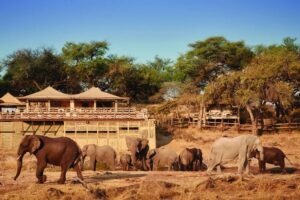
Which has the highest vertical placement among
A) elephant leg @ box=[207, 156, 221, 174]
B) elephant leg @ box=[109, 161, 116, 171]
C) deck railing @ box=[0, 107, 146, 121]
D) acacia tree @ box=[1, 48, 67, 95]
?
acacia tree @ box=[1, 48, 67, 95]

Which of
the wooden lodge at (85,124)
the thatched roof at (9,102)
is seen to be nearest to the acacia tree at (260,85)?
the wooden lodge at (85,124)

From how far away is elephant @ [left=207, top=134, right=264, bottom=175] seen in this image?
69.5 ft

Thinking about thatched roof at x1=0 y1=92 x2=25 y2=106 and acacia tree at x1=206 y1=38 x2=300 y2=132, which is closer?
acacia tree at x1=206 y1=38 x2=300 y2=132

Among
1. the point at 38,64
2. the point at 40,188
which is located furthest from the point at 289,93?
the point at 38,64

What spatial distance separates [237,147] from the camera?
21250 millimetres

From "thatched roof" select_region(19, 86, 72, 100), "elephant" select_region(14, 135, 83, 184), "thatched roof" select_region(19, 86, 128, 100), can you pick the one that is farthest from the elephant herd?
"thatched roof" select_region(19, 86, 72, 100)

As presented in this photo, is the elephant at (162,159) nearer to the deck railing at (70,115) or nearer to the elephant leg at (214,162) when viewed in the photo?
the elephant leg at (214,162)

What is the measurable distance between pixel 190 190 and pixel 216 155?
18.2ft

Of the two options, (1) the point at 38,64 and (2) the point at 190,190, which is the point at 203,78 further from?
(2) the point at 190,190

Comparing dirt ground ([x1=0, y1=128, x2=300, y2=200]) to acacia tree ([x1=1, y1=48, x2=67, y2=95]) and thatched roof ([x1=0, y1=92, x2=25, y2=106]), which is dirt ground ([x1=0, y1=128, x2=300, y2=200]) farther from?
acacia tree ([x1=1, y1=48, x2=67, y2=95])

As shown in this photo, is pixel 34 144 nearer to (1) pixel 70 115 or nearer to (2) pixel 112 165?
(2) pixel 112 165

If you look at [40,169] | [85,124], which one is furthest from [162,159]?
[40,169]

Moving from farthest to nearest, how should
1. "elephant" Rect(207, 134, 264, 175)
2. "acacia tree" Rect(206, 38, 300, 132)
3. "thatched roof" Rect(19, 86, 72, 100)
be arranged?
"thatched roof" Rect(19, 86, 72, 100)
"acacia tree" Rect(206, 38, 300, 132)
"elephant" Rect(207, 134, 264, 175)

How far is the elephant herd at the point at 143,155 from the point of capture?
58.1 ft
